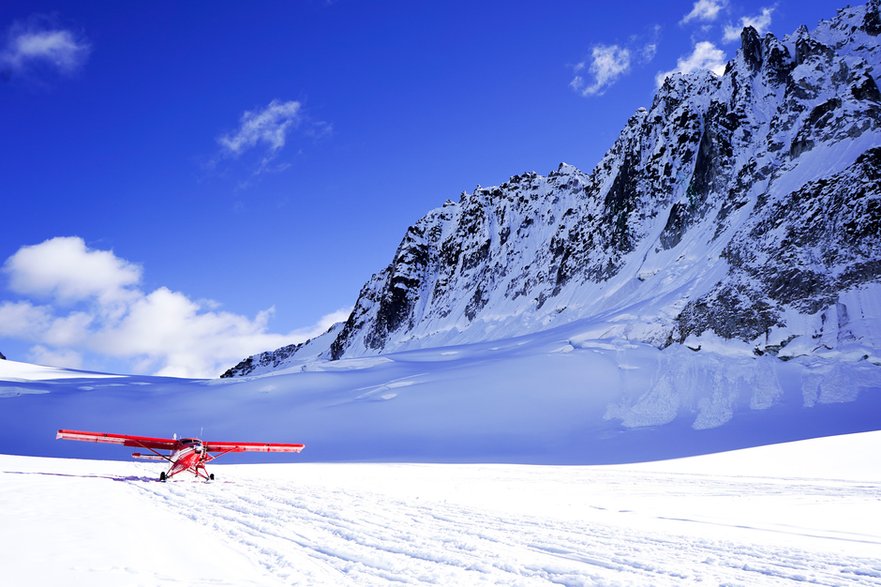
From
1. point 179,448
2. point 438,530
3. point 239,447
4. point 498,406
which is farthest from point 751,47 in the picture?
point 438,530

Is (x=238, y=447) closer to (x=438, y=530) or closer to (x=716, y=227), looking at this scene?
(x=438, y=530)

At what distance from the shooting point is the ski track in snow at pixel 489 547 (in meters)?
6.01

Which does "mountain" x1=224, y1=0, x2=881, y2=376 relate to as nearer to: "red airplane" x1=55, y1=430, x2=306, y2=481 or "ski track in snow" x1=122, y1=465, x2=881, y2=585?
"ski track in snow" x1=122, y1=465, x2=881, y2=585

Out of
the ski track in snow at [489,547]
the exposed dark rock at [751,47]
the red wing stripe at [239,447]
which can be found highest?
the exposed dark rock at [751,47]

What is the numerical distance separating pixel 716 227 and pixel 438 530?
55450mm

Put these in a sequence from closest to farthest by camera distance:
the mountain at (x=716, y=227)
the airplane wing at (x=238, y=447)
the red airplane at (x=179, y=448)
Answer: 1. the red airplane at (x=179, y=448)
2. the airplane wing at (x=238, y=447)
3. the mountain at (x=716, y=227)

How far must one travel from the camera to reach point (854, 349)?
107ft

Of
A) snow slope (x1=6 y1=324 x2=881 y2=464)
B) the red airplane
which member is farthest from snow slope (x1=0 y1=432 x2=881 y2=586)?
snow slope (x1=6 y1=324 x2=881 y2=464)

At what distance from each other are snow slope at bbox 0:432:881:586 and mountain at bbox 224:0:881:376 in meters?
24.6

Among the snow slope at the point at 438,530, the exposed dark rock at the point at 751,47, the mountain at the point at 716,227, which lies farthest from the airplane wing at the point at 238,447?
the exposed dark rock at the point at 751,47

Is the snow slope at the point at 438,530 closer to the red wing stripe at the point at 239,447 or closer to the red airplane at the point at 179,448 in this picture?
the red airplane at the point at 179,448

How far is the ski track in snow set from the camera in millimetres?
6008

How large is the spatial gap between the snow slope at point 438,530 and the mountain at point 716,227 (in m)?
24.6

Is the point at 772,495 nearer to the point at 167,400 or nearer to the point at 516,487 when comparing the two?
the point at 516,487
